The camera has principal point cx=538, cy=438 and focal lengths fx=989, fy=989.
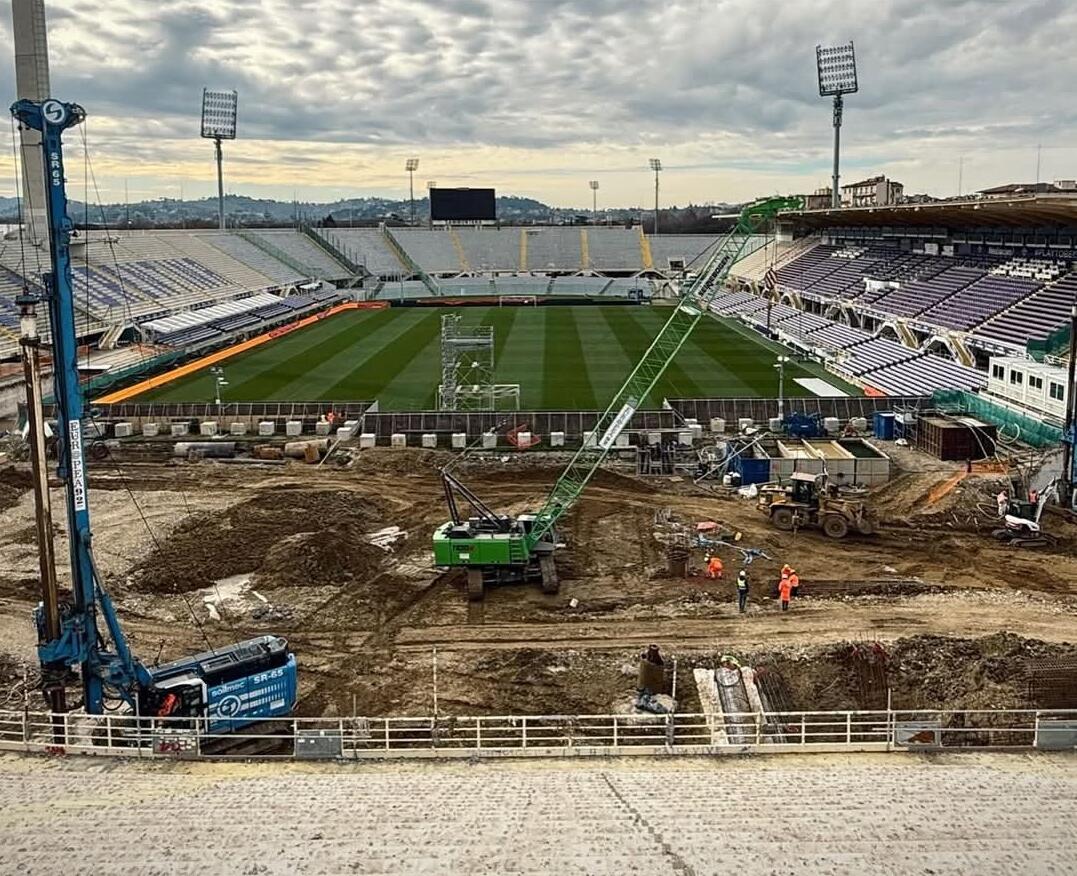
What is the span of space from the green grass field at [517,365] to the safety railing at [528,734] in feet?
91.6

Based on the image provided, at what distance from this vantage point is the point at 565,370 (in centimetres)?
5488

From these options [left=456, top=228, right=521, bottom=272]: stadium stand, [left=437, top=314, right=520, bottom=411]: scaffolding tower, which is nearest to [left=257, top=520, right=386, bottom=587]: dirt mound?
[left=437, top=314, right=520, bottom=411]: scaffolding tower

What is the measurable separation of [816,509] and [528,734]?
46.5 feet

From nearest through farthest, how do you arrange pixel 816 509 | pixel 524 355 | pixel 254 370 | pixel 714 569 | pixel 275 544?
pixel 714 569 < pixel 275 544 < pixel 816 509 < pixel 254 370 < pixel 524 355

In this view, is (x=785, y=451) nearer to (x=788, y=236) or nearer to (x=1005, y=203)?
(x=1005, y=203)

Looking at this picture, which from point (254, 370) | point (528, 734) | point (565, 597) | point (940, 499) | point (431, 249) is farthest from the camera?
point (431, 249)

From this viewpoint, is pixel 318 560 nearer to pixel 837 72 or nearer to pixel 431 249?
pixel 837 72

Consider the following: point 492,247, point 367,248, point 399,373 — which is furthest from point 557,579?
point 492,247

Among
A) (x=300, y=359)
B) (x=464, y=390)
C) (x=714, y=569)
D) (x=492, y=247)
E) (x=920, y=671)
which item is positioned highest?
(x=492, y=247)

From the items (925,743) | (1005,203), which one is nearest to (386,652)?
(925,743)

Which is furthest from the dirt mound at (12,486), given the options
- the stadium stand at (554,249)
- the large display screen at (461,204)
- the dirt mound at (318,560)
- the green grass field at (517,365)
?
the large display screen at (461,204)

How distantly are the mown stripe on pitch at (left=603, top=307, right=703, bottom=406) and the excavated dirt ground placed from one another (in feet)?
46.2

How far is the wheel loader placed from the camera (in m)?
28.0

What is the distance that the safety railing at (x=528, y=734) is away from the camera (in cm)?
1470
